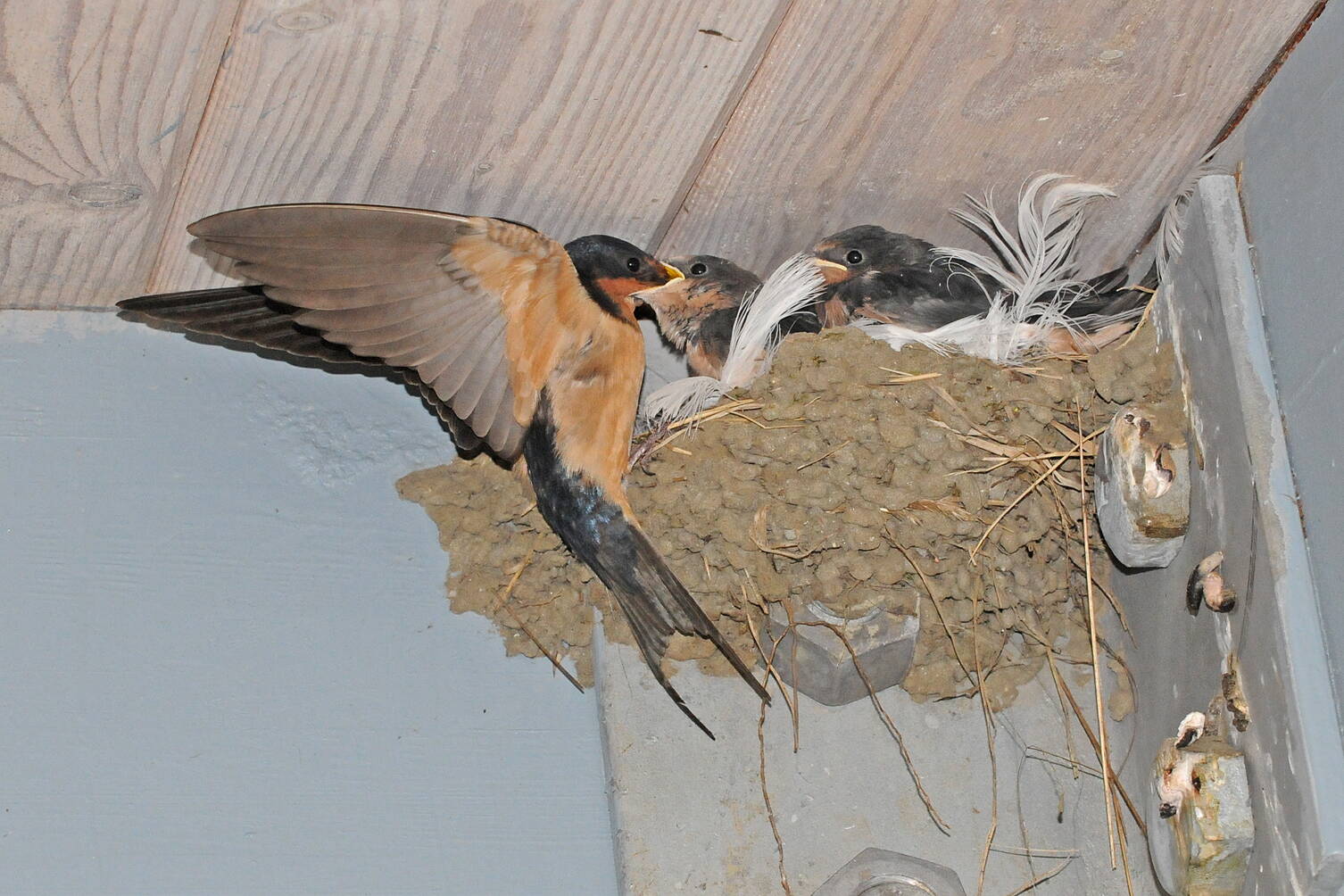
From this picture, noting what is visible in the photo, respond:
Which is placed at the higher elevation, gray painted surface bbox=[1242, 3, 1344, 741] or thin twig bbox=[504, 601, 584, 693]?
gray painted surface bbox=[1242, 3, 1344, 741]

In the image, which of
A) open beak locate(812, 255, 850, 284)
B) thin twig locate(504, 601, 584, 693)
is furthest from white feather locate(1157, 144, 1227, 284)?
thin twig locate(504, 601, 584, 693)

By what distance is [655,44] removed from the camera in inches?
102

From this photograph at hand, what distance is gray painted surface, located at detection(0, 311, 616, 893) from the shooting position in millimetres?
2646

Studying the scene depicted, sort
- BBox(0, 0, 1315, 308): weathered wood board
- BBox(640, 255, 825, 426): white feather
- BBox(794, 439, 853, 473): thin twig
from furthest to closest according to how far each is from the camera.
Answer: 1. BBox(640, 255, 825, 426): white feather
2. BBox(794, 439, 853, 473): thin twig
3. BBox(0, 0, 1315, 308): weathered wood board

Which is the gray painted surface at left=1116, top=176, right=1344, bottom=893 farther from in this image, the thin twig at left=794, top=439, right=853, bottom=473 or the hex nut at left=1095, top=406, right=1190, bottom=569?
the thin twig at left=794, top=439, right=853, bottom=473

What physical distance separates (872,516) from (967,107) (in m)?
0.75

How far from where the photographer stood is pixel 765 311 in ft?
10.7

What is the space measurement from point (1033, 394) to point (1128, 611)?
1.44 ft

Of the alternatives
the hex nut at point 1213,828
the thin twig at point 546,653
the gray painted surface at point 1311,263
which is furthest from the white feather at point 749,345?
the hex nut at point 1213,828

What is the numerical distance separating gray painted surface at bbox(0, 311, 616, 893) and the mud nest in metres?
0.14

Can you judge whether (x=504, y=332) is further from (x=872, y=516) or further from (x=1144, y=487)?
(x=1144, y=487)

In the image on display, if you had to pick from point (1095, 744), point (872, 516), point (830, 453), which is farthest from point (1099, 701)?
point (830, 453)

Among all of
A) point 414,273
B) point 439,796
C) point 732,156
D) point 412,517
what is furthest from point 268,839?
point 732,156

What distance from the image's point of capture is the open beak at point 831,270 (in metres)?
3.27
